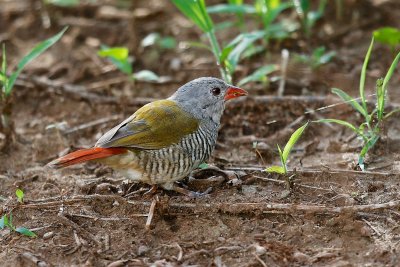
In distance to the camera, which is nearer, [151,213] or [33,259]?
[33,259]

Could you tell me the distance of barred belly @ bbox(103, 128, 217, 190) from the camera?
4664mm

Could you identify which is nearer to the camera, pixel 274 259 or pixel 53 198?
pixel 274 259

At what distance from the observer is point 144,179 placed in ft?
15.5

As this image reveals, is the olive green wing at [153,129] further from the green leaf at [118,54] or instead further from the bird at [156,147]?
the green leaf at [118,54]

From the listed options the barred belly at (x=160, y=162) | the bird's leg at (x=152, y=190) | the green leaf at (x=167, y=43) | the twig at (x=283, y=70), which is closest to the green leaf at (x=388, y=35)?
the twig at (x=283, y=70)

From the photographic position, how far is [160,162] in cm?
467

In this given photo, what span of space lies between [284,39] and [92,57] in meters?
2.02

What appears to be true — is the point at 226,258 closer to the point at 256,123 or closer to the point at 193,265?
the point at 193,265

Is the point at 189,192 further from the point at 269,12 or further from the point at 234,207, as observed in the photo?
the point at 269,12

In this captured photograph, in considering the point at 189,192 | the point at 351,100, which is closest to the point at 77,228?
the point at 189,192

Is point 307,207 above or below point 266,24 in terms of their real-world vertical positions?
below

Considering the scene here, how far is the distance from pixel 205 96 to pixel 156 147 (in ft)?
2.25

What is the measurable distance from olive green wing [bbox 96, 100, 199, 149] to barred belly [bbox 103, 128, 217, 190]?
58 millimetres

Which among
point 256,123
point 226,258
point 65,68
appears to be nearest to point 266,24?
point 256,123
